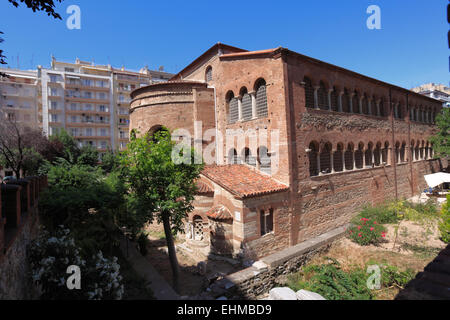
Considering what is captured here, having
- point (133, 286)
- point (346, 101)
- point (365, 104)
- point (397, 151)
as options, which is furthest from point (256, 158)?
point (397, 151)

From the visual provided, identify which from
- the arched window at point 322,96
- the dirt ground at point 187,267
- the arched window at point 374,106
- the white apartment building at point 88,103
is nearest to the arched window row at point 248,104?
the arched window at point 322,96

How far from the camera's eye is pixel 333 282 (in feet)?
30.7

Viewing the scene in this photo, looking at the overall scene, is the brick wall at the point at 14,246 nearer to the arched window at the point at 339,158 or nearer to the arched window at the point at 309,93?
the arched window at the point at 309,93

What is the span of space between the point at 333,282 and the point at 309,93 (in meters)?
9.88

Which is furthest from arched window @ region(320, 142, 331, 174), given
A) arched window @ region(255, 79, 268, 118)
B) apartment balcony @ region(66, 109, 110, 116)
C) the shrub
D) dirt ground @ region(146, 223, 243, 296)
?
apartment balcony @ region(66, 109, 110, 116)

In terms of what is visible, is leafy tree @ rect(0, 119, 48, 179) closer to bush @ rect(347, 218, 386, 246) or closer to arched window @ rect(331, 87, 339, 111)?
arched window @ rect(331, 87, 339, 111)

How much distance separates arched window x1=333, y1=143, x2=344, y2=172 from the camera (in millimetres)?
15289

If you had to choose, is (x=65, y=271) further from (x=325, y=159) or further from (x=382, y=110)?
(x=382, y=110)

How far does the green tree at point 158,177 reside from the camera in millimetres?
8633

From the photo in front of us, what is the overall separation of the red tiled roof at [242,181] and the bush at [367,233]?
5.57 m

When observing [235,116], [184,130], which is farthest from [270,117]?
[184,130]

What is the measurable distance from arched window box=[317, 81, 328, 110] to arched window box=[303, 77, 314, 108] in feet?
2.41

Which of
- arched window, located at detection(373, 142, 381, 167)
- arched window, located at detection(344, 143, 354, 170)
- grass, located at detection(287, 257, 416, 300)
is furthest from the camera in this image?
arched window, located at detection(373, 142, 381, 167)
